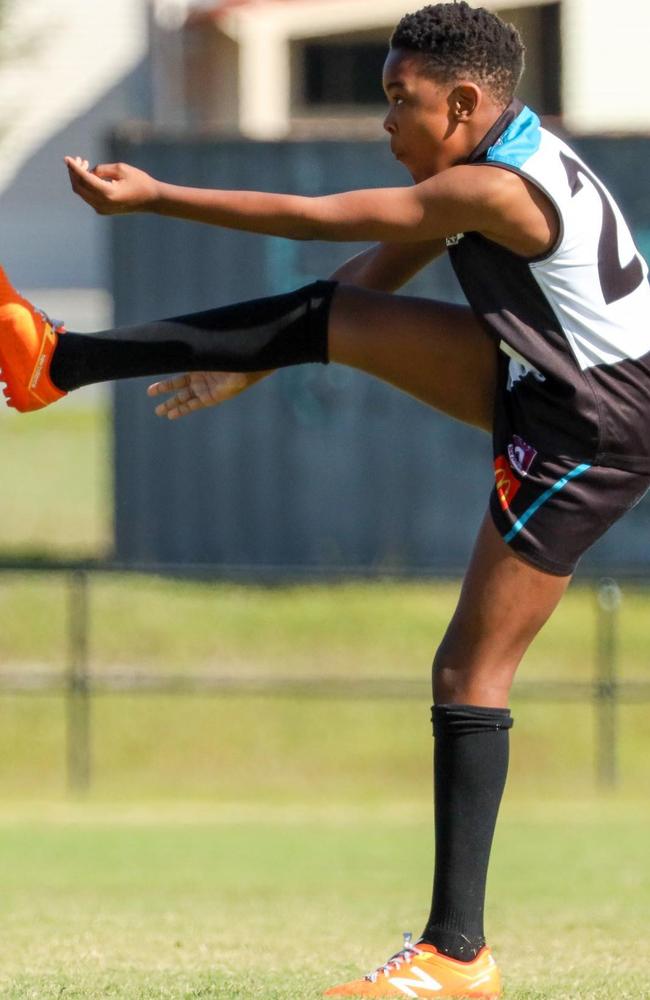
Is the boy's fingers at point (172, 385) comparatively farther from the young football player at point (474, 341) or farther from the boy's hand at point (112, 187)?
the boy's hand at point (112, 187)

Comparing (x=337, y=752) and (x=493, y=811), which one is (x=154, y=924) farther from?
(x=337, y=752)

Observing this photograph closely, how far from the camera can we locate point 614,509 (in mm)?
4348

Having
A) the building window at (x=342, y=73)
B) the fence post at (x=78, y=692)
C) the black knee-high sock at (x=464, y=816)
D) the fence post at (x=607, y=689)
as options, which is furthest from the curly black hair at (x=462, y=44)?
the building window at (x=342, y=73)

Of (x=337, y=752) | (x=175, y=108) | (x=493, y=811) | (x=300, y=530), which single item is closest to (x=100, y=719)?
(x=337, y=752)

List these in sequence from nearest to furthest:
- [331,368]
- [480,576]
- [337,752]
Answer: [480,576]
[337,752]
[331,368]

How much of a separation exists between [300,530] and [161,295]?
2.27 m

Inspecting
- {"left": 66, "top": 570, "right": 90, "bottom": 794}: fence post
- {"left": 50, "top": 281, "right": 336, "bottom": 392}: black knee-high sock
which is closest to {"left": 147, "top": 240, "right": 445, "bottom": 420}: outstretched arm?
{"left": 50, "top": 281, "right": 336, "bottom": 392}: black knee-high sock

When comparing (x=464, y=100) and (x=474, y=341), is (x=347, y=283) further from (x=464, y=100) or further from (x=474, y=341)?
(x=464, y=100)

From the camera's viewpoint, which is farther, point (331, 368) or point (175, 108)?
point (175, 108)

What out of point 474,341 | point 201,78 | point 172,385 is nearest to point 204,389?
point 172,385

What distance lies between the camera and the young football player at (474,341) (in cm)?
414

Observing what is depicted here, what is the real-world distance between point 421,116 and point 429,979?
2.03 m

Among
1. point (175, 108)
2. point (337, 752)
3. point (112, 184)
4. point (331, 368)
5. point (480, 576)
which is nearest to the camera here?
point (112, 184)

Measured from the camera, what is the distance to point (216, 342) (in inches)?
174
